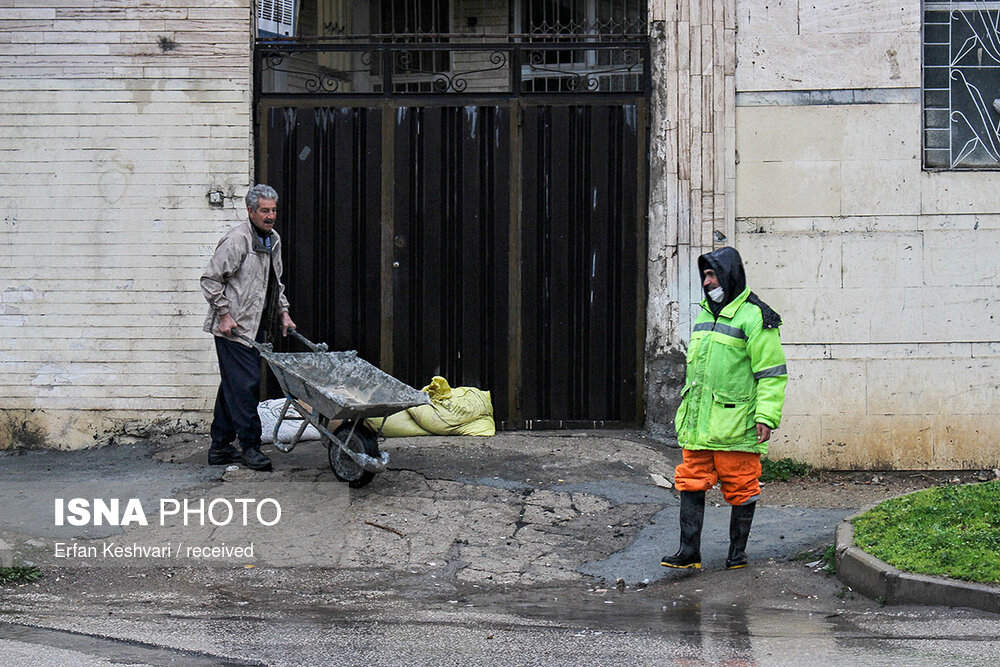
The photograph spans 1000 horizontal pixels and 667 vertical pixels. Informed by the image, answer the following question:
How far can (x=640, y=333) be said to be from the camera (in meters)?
9.60

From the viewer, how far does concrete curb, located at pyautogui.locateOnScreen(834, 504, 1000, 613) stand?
5.47 metres

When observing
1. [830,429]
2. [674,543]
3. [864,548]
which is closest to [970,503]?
[864,548]

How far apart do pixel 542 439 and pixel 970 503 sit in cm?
337

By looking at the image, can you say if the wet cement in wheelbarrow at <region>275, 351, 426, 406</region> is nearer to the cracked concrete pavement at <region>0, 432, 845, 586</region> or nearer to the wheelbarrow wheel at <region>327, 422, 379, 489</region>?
the wheelbarrow wheel at <region>327, 422, 379, 489</region>

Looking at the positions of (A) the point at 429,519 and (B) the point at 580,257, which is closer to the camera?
(A) the point at 429,519

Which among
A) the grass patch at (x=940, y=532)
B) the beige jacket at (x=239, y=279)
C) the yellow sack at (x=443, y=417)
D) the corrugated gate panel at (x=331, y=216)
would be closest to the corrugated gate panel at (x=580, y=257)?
the yellow sack at (x=443, y=417)

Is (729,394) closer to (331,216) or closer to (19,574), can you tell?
(19,574)

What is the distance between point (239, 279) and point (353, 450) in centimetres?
154

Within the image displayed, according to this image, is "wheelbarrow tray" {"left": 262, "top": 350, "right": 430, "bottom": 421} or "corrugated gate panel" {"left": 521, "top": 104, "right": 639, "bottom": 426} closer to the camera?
"wheelbarrow tray" {"left": 262, "top": 350, "right": 430, "bottom": 421}

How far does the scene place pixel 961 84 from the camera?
9484 millimetres

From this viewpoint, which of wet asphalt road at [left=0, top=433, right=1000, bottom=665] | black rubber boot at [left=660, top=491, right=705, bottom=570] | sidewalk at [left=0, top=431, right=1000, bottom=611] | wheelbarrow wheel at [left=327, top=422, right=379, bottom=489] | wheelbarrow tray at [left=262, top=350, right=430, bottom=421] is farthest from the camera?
wheelbarrow wheel at [left=327, top=422, right=379, bottom=489]

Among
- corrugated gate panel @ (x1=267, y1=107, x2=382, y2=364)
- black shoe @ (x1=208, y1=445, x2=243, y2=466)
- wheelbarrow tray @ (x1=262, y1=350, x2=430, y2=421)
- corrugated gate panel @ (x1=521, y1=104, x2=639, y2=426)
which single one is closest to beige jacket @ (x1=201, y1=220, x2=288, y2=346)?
wheelbarrow tray @ (x1=262, y1=350, x2=430, y2=421)

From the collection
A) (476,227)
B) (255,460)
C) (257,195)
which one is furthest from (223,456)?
(476,227)

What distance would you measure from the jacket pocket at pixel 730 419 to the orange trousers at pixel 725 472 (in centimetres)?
13
